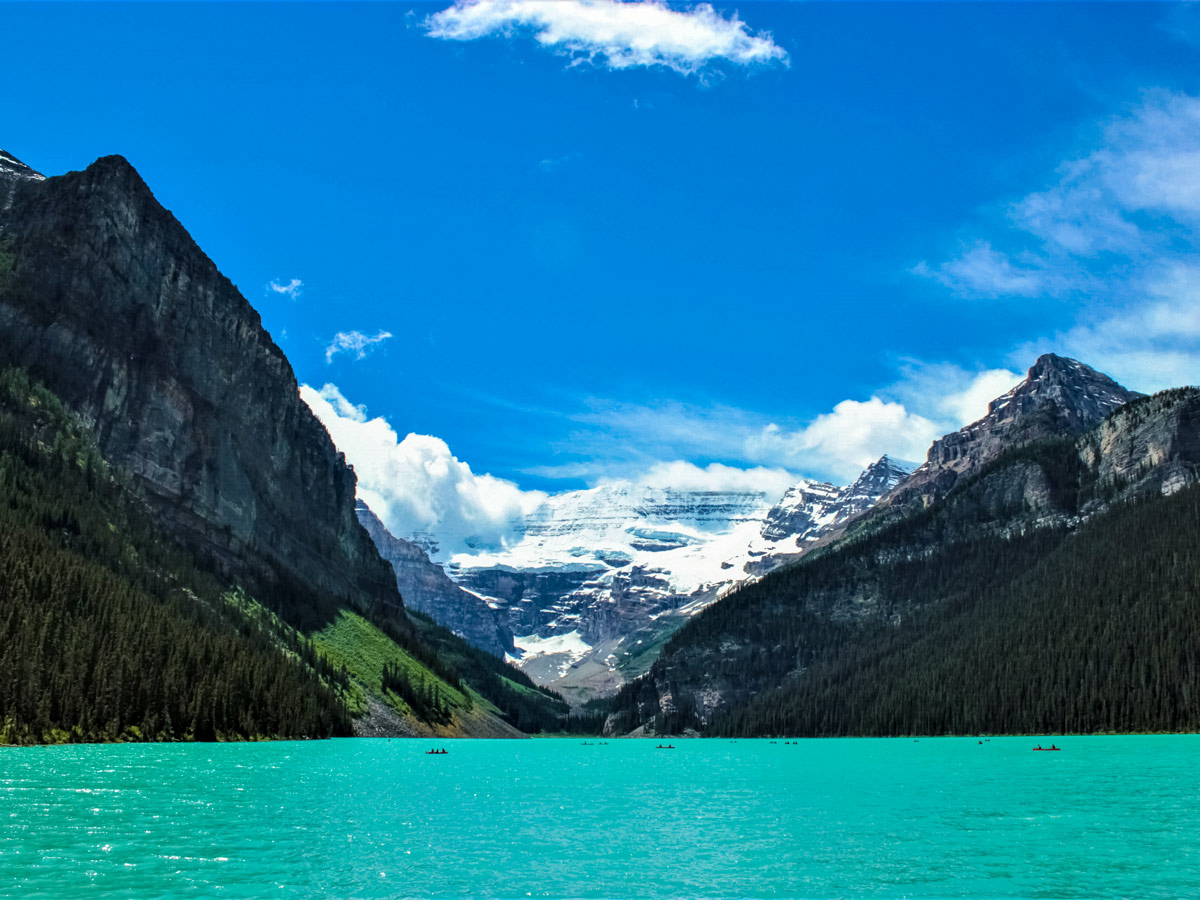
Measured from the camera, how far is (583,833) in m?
55.5

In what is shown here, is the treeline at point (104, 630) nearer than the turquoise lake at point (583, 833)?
No

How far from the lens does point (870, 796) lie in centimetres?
7331

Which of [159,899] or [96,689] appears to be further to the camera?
[96,689]

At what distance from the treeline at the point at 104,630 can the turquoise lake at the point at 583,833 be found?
2218 centimetres

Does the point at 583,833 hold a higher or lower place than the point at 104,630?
lower

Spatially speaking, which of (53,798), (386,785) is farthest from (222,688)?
(53,798)

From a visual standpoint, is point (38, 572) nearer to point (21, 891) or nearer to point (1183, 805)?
point (21, 891)

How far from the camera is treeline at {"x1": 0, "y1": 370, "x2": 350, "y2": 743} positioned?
118 meters

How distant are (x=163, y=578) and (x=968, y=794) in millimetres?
150514

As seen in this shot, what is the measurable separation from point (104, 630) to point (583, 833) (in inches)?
4020

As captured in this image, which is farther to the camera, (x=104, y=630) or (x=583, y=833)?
(x=104, y=630)

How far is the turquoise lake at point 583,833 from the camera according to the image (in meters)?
38.7

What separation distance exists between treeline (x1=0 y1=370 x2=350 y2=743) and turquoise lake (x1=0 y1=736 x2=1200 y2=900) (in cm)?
2218

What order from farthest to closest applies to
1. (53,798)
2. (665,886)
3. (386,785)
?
(386,785) < (53,798) < (665,886)
